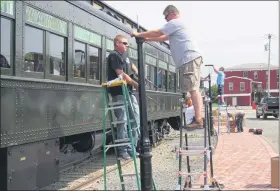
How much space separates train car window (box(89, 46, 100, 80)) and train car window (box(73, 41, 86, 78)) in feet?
1.01

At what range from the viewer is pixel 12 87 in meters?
5.34

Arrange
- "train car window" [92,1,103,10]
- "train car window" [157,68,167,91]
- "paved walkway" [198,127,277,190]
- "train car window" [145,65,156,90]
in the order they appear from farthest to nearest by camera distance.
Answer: "train car window" [157,68,167,91] < "train car window" [145,65,156,90] < "train car window" [92,1,103,10] < "paved walkway" [198,127,277,190]

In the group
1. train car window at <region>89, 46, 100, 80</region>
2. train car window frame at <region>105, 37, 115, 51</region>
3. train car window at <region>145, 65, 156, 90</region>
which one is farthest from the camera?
train car window at <region>145, 65, 156, 90</region>

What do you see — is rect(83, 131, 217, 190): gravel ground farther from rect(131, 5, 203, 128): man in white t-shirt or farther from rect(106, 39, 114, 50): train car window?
rect(106, 39, 114, 50): train car window

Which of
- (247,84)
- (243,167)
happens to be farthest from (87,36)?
(247,84)

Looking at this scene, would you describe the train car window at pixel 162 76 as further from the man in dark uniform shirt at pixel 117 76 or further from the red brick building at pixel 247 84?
the red brick building at pixel 247 84

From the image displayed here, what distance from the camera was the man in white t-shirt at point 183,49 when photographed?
5.45 meters

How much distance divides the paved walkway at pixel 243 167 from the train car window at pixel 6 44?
12.1 feet

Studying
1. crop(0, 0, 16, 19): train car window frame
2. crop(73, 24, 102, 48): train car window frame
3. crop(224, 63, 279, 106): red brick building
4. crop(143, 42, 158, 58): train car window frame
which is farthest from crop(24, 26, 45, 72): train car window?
crop(224, 63, 279, 106): red brick building

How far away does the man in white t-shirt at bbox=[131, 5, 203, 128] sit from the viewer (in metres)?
5.45

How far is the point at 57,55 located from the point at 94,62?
1661 millimetres

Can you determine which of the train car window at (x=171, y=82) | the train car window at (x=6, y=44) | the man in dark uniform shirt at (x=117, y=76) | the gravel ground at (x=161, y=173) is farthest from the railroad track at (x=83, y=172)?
the train car window at (x=171, y=82)

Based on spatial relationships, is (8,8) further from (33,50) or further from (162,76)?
(162,76)

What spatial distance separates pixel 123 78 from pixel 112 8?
180 inches
